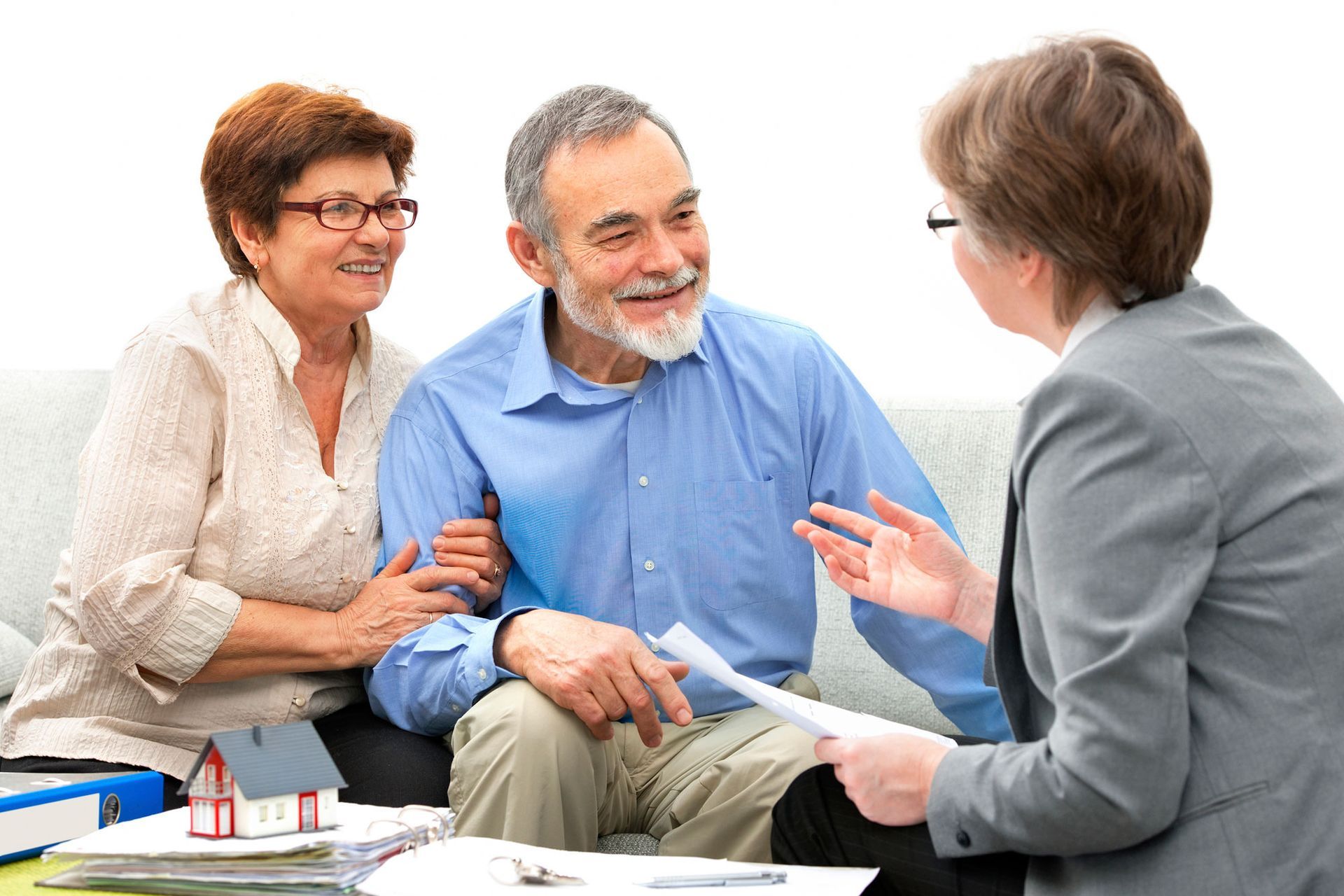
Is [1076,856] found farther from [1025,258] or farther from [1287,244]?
[1287,244]

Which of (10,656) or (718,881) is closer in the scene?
(718,881)

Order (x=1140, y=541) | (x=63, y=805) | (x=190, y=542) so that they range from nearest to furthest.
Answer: (x=1140, y=541) → (x=63, y=805) → (x=190, y=542)

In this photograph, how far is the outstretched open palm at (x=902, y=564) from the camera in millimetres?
1577

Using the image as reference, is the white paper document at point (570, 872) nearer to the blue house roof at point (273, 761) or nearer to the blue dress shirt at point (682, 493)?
the blue house roof at point (273, 761)

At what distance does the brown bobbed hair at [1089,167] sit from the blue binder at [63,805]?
1.25m

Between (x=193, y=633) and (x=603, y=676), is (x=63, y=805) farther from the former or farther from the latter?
(x=603, y=676)

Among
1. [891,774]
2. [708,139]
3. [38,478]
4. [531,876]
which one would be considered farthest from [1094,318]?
[38,478]

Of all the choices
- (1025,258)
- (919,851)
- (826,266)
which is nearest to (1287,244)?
(826,266)

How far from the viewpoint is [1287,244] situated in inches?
98.6

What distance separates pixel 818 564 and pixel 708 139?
1.01 metres

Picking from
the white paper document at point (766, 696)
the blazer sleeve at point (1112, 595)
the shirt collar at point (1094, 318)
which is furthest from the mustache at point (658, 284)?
the blazer sleeve at point (1112, 595)

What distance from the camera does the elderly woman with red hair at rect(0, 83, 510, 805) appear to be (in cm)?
192

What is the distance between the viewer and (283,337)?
6.86 ft

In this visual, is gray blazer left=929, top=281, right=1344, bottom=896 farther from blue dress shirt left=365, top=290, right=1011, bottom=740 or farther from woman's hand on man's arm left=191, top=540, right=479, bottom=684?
woman's hand on man's arm left=191, top=540, right=479, bottom=684
